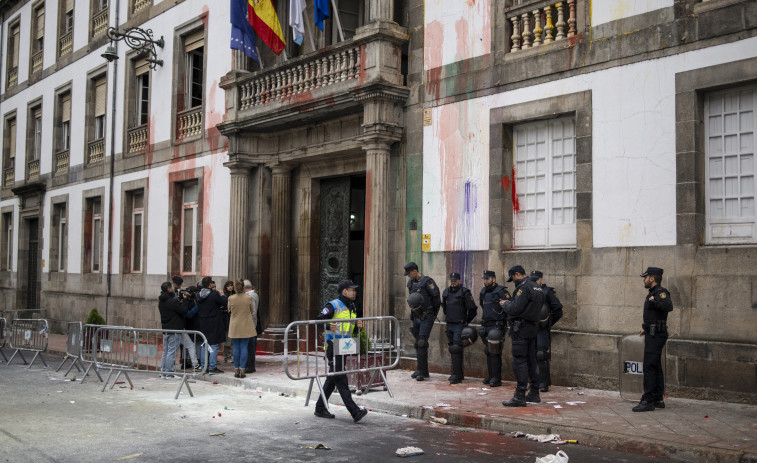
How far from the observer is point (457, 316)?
11922 millimetres

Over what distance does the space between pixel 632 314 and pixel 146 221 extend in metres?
15.0

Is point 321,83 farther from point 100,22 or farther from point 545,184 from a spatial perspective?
point 100,22

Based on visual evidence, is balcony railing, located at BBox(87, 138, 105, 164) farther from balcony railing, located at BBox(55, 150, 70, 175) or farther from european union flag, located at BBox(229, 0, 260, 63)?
european union flag, located at BBox(229, 0, 260, 63)

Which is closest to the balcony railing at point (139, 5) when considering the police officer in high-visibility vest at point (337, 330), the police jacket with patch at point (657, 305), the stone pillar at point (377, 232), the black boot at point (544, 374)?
the stone pillar at point (377, 232)

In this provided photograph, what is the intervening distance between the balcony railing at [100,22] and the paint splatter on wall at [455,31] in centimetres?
1478

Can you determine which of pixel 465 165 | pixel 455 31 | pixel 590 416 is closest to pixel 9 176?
pixel 455 31

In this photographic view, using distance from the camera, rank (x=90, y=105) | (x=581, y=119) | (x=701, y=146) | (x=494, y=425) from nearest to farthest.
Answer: (x=494, y=425)
(x=701, y=146)
(x=581, y=119)
(x=90, y=105)

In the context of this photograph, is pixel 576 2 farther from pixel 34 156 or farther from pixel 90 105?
pixel 34 156

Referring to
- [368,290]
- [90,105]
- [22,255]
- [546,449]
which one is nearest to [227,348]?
[368,290]

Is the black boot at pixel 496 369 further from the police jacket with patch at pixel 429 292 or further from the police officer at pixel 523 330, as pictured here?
the police officer at pixel 523 330

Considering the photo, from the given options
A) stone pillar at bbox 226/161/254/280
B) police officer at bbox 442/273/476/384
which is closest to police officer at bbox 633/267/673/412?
police officer at bbox 442/273/476/384

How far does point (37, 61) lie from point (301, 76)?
723 inches

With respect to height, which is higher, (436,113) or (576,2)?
(576,2)

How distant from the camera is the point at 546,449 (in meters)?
7.69
